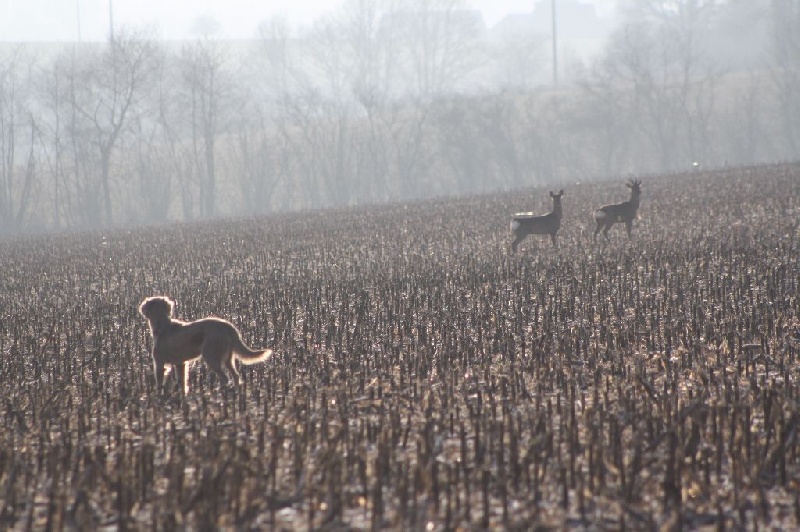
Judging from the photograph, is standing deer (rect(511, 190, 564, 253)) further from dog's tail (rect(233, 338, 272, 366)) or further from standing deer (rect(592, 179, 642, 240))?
dog's tail (rect(233, 338, 272, 366))

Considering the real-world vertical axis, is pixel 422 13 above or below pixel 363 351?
above

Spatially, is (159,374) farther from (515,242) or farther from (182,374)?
(515,242)

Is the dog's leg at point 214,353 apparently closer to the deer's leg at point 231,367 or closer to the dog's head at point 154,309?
the deer's leg at point 231,367

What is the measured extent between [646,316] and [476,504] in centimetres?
687

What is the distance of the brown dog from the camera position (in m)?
8.94

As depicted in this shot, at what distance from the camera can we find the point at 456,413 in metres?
7.68

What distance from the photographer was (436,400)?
8227mm

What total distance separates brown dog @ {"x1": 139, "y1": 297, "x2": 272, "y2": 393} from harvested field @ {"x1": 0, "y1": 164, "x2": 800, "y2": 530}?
0.84 ft

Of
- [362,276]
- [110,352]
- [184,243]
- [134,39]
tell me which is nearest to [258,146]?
[134,39]

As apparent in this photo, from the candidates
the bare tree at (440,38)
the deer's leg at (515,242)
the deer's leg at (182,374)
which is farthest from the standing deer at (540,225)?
the bare tree at (440,38)

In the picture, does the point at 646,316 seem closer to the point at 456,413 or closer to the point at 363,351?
the point at 363,351

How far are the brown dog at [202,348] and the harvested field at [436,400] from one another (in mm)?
257

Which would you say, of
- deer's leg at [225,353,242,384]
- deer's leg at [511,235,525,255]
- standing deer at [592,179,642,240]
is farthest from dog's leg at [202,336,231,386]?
standing deer at [592,179,642,240]

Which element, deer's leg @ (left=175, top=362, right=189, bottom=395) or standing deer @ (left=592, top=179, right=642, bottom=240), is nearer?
deer's leg @ (left=175, top=362, right=189, bottom=395)
